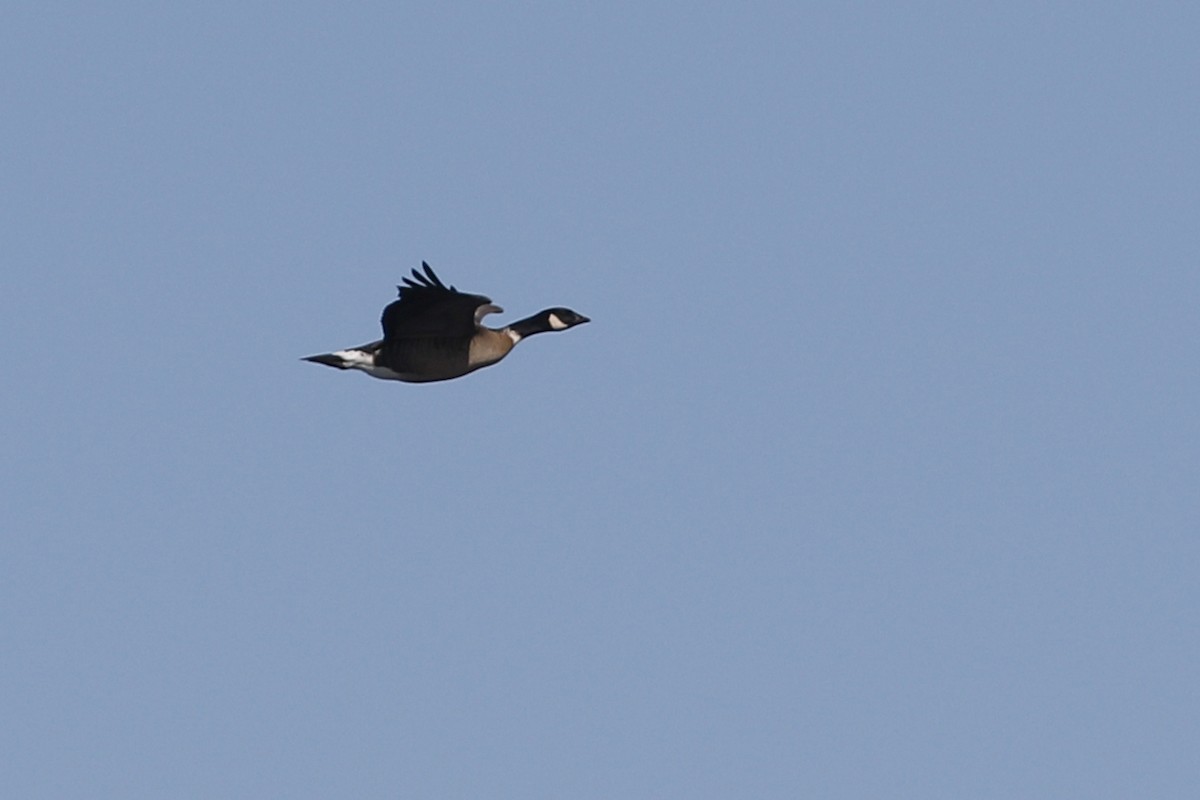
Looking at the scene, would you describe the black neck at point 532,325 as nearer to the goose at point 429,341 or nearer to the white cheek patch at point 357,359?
the goose at point 429,341

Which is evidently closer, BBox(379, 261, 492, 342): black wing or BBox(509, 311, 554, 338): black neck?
BBox(379, 261, 492, 342): black wing

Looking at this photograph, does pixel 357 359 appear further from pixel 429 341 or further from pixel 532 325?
pixel 532 325

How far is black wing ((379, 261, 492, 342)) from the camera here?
108 ft

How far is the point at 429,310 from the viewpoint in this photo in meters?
33.6

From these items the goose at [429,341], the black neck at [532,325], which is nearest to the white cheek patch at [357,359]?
the goose at [429,341]

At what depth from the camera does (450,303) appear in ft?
110

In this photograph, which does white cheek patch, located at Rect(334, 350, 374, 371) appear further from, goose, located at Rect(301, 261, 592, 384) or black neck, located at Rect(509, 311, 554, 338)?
black neck, located at Rect(509, 311, 554, 338)

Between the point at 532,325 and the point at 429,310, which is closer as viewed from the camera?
the point at 429,310

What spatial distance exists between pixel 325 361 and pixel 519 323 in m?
3.02

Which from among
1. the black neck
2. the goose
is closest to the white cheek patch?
the goose

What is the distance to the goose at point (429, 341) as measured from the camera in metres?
33.3

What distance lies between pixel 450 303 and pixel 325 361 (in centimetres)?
268

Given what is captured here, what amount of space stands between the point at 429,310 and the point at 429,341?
885 millimetres

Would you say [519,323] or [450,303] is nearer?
[450,303]
